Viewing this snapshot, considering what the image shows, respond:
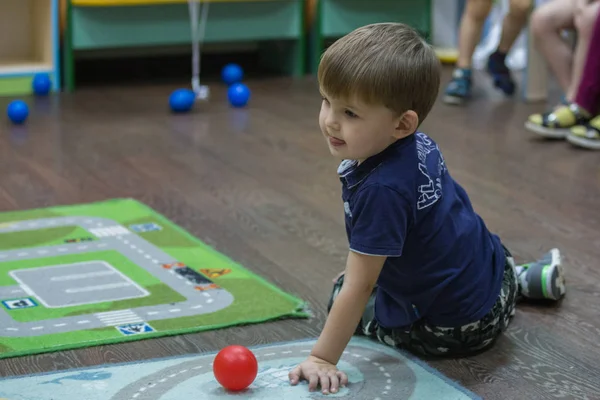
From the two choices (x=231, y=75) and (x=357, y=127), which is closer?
(x=357, y=127)

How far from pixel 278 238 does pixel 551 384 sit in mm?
815

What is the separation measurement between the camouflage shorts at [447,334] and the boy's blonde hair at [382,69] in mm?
375

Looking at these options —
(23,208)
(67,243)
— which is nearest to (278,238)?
(67,243)

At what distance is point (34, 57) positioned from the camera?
158 inches

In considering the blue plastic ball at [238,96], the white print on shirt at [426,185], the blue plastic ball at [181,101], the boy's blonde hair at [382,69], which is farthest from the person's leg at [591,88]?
the boy's blonde hair at [382,69]

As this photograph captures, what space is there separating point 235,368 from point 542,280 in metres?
0.65

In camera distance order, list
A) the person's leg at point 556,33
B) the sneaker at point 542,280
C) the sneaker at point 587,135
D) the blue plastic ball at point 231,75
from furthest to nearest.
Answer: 1. the blue plastic ball at point 231,75
2. the person's leg at point 556,33
3. the sneaker at point 587,135
4. the sneaker at point 542,280

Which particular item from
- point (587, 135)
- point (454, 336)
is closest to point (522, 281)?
point (454, 336)

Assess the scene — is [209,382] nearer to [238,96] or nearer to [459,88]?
[238,96]

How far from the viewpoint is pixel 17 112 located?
3203 millimetres

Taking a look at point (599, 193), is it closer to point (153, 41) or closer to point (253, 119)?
point (253, 119)

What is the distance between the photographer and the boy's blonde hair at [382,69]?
134cm

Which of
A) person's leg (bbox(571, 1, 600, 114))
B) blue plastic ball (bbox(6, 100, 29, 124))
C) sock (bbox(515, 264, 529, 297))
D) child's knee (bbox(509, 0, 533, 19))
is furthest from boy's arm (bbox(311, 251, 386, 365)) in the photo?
child's knee (bbox(509, 0, 533, 19))

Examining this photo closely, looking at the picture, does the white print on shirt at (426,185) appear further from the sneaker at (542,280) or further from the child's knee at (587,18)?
the child's knee at (587,18)
